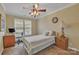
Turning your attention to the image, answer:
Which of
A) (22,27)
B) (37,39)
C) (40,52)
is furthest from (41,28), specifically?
(40,52)

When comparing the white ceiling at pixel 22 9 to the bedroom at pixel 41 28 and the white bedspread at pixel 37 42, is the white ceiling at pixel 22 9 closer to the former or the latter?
the bedroom at pixel 41 28

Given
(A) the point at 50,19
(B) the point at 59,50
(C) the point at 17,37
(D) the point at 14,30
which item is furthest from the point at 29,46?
(A) the point at 50,19

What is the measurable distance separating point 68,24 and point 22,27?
36.2 inches

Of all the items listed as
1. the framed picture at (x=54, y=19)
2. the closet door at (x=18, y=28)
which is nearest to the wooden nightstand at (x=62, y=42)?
the framed picture at (x=54, y=19)

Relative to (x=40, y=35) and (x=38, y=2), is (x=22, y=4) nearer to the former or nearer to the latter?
(x=38, y=2)

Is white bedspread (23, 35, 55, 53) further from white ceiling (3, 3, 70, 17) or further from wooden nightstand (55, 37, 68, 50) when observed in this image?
white ceiling (3, 3, 70, 17)

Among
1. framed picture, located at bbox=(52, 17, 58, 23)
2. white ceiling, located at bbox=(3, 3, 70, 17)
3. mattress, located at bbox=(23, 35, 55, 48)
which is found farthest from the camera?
framed picture, located at bbox=(52, 17, 58, 23)

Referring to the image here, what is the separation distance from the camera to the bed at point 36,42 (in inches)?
67.3

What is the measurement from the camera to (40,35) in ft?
6.11

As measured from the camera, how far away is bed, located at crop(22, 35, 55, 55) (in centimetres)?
171

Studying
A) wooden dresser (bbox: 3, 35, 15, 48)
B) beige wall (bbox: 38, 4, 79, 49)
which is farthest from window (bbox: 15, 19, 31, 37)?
beige wall (bbox: 38, 4, 79, 49)

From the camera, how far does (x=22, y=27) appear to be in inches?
73.6

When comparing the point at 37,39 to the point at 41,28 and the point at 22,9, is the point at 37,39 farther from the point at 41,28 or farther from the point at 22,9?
the point at 22,9

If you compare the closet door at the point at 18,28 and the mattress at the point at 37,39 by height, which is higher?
the closet door at the point at 18,28
